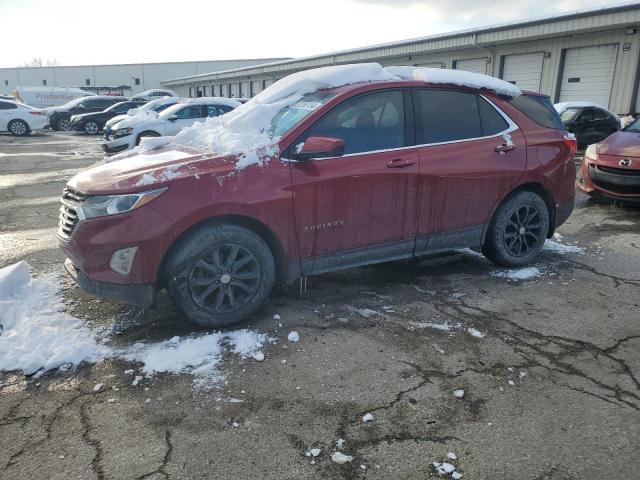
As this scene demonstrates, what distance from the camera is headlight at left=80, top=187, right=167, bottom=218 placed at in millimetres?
3480

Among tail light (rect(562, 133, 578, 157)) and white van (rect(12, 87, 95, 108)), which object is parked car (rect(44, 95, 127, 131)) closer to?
white van (rect(12, 87, 95, 108))

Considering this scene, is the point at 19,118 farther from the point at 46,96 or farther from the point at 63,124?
the point at 46,96

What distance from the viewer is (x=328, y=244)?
Result: 4.11 m

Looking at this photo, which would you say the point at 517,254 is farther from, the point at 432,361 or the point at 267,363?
the point at 267,363

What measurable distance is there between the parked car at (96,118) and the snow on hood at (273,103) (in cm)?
2147

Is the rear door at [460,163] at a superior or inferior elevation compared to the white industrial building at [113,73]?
inferior

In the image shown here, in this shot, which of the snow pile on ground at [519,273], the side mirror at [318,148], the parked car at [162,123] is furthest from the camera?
the parked car at [162,123]

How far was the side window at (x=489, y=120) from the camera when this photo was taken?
4820 mm

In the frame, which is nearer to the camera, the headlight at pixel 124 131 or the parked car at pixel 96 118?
the headlight at pixel 124 131

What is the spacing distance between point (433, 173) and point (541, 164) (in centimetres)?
140

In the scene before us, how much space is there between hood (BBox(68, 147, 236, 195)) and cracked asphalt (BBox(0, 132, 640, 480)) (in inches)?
42.8

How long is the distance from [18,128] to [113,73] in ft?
172

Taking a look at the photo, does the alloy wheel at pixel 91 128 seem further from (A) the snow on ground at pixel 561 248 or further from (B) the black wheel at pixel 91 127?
(A) the snow on ground at pixel 561 248

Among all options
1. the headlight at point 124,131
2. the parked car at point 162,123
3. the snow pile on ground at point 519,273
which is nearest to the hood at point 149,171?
the snow pile on ground at point 519,273
